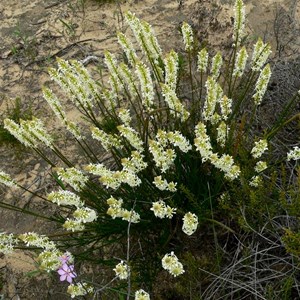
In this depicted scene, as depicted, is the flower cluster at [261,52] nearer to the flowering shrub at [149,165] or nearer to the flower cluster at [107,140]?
the flowering shrub at [149,165]

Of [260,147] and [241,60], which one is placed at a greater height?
[241,60]

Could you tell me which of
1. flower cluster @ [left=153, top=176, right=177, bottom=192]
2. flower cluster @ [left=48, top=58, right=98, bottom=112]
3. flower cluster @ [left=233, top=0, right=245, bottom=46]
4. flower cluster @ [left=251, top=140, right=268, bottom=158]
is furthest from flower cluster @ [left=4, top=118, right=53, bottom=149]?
flower cluster @ [left=233, top=0, right=245, bottom=46]

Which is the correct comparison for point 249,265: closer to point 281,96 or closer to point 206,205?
point 206,205

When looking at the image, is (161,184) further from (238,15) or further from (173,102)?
(238,15)

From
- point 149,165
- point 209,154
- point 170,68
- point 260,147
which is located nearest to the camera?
point 209,154

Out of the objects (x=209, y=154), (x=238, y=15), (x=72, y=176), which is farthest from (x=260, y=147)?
(x=72, y=176)

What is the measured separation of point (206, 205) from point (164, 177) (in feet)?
1.05

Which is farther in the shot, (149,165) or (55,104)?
(149,165)

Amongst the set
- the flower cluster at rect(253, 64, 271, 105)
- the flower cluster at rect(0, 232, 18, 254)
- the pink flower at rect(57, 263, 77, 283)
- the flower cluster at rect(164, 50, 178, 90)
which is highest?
the flower cluster at rect(164, 50, 178, 90)

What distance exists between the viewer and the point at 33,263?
336 cm

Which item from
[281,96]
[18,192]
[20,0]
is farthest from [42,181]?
[20,0]

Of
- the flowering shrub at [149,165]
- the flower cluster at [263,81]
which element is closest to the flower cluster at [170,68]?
the flowering shrub at [149,165]

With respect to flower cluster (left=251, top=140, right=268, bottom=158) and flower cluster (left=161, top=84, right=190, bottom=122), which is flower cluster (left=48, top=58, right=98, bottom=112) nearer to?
flower cluster (left=161, top=84, right=190, bottom=122)

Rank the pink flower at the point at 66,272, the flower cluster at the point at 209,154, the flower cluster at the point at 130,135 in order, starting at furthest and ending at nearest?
the pink flower at the point at 66,272
the flower cluster at the point at 130,135
the flower cluster at the point at 209,154
